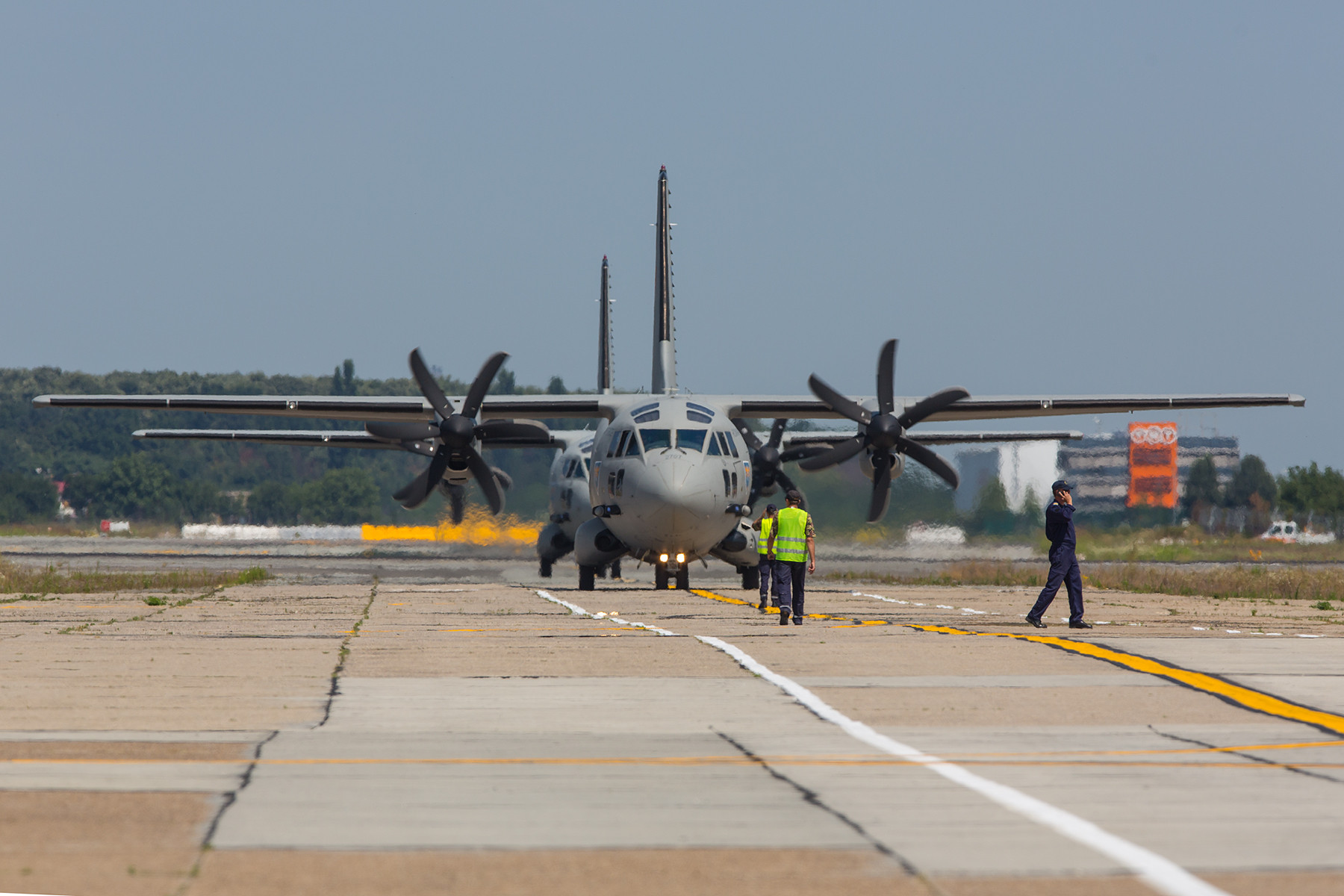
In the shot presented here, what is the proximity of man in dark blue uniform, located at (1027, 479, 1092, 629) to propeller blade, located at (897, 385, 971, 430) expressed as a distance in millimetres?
12061

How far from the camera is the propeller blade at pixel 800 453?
127 ft

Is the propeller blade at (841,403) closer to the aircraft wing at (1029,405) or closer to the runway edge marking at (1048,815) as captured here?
the aircraft wing at (1029,405)

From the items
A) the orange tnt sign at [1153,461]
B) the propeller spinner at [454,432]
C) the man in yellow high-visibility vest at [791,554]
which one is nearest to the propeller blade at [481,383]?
the propeller spinner at [454,432]

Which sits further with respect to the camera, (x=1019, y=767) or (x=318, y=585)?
(x=318, y=585)

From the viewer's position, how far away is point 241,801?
7.29 m

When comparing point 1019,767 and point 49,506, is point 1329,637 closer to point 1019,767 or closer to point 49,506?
point 1019,767

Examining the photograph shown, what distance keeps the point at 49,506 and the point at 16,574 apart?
223ft

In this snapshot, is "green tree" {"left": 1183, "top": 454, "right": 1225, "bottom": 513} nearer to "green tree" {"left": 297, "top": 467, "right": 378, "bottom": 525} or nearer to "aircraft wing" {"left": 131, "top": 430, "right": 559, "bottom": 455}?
"green tree" {"left": 297, "top": 467, "right": 378, "bottom": 525}

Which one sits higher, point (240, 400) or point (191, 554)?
point (240, 400)

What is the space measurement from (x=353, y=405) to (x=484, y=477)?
3.94 metres

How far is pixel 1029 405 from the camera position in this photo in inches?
1384

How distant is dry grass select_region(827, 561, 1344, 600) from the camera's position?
2964 centimetres

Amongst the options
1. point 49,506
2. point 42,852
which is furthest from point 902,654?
point 49,506

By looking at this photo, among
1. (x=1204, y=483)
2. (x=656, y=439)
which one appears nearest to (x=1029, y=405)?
(x=656, y=439)
